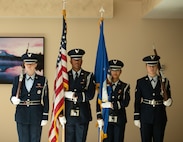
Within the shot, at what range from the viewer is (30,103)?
3.55m

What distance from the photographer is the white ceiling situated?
3.90 metres

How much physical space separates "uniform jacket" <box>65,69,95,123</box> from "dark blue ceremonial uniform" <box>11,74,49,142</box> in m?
0.26

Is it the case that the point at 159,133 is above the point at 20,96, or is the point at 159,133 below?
below

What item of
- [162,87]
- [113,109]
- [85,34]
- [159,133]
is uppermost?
[85,34]

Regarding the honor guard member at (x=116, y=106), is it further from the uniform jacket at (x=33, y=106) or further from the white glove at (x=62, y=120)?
the uniform jacket at (x=33, y=106)

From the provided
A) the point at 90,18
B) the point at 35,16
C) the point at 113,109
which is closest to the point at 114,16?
the point at 90,18

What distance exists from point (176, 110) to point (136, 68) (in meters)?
0.89

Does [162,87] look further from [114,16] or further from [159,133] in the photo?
[114,16]

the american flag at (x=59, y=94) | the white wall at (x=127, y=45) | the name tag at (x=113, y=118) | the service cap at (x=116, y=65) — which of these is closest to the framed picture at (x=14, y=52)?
the white wall at (x=127, y=45)

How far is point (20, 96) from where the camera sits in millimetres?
3541

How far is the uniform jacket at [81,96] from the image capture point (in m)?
3.49

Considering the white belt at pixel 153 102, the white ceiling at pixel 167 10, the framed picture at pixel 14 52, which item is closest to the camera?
the white belt at pixel 153 102

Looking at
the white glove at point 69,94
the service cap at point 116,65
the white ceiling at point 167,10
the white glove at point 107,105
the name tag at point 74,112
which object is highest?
the white ceiling at point 167,10

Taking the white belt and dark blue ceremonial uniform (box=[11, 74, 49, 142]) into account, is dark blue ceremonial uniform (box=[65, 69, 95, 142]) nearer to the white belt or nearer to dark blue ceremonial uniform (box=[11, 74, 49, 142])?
dark blue ceremonial uniform (box=[11, 74, 49, 142])
